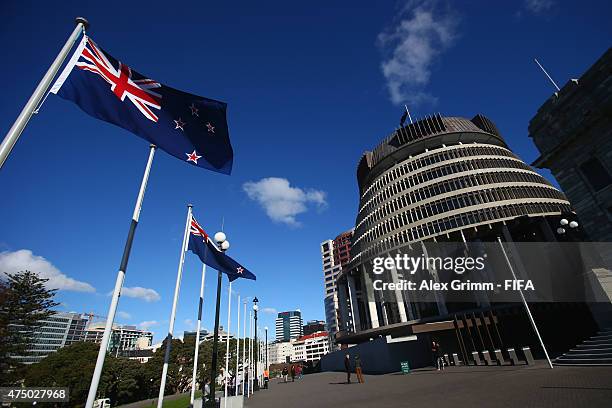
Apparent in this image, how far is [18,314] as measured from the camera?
31750 millimetres

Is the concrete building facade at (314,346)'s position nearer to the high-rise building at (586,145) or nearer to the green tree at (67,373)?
the green tree at (67,373)

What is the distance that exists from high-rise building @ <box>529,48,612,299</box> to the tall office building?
98971 millimetres

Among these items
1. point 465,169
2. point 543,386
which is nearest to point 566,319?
point 465,169

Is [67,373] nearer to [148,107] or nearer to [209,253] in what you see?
[209,253]

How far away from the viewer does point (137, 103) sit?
700 cm

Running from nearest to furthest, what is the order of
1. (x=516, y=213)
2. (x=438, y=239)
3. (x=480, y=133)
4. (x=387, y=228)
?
(x=516, y=213) → (x=438, y=239) → (x=387, y=228) → (x=480, y=133)

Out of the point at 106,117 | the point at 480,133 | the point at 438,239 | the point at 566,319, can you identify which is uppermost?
the point at 480,133

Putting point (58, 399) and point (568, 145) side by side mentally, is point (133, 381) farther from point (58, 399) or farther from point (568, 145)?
point (568, 145)

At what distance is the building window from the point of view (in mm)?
22297

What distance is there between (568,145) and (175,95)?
1199 inches

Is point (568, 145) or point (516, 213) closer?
point (568, 145)

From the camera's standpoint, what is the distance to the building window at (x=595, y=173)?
22297 millimetres

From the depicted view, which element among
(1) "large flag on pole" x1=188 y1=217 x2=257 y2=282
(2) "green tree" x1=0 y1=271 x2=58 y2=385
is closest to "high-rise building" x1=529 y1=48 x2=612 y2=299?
(1) "large flag on pole" x1=188 y1=217 x2=257 y2=282

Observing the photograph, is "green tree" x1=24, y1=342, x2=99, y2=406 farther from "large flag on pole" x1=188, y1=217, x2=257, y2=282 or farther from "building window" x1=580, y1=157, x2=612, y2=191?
"building window" x1=580, y1=157, x2=612, y2=191
